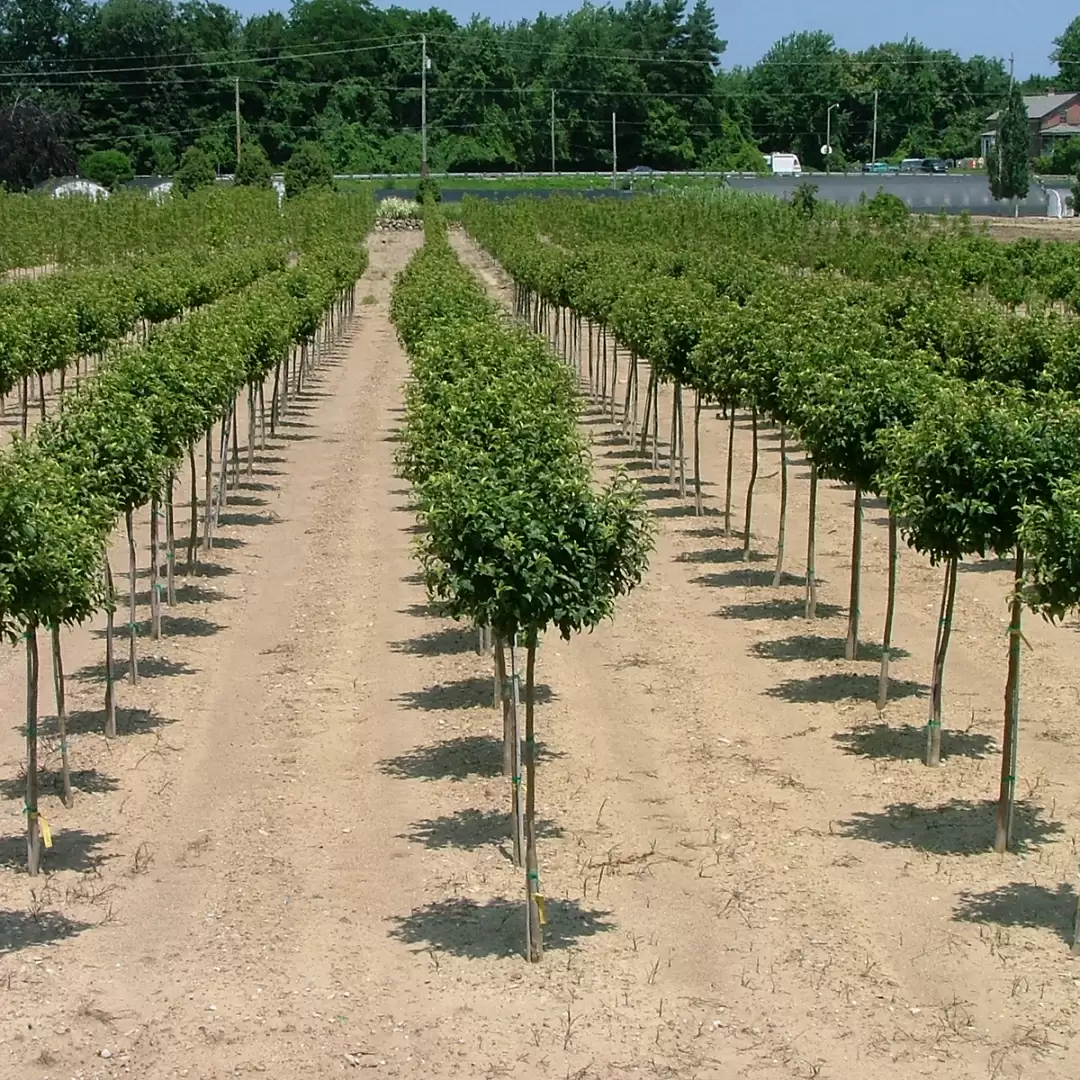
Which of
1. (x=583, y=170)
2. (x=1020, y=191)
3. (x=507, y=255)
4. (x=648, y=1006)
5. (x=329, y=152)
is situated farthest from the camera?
(x=583, y=170)

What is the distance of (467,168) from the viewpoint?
149000 millimetres

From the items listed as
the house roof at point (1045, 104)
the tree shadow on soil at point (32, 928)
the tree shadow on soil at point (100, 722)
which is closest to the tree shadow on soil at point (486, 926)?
the tree shadow on soil at point (32, 928)

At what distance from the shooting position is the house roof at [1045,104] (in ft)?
547

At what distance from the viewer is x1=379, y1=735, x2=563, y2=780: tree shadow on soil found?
18.0 meters

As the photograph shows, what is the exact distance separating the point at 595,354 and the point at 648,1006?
44.4 meters

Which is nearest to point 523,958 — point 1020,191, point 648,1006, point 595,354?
point 648,1006

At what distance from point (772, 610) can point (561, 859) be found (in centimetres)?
931

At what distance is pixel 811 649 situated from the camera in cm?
2242

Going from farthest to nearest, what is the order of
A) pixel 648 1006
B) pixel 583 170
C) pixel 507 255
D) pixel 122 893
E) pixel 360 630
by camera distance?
pixel 583 170 → pixel 507 255 → pixel 360 630 → pixel 122 893 → pixel 648 1006

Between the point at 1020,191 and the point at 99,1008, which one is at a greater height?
the point at 1020,191

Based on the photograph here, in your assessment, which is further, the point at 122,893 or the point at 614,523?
the point at 122,893

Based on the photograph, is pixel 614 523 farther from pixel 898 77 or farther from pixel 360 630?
pixel 898 77

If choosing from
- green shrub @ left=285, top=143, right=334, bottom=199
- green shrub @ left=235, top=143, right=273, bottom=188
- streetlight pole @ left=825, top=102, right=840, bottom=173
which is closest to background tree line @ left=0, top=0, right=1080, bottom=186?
streetlight pole @ left=825, top=102, right=840, bottom=173

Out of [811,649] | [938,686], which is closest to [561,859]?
[938,686]
